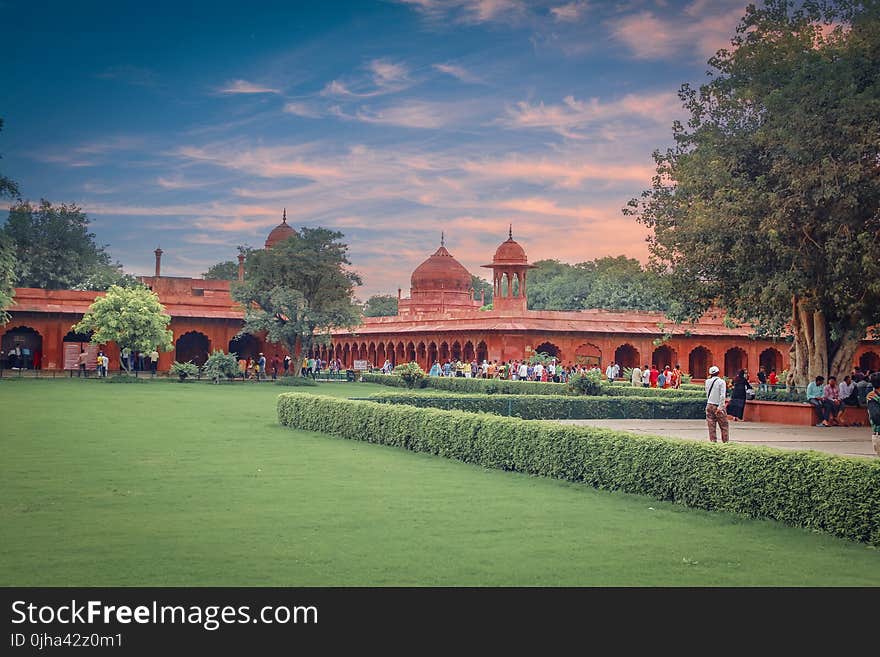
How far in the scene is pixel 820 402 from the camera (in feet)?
64.3

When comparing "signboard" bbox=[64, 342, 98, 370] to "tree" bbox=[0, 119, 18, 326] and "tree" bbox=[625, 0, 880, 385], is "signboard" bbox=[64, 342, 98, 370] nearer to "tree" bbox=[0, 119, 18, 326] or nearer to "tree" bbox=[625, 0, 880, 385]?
"tree" bbox=[0, 119, 18, 326]

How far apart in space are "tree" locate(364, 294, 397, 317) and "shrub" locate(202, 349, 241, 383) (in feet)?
134

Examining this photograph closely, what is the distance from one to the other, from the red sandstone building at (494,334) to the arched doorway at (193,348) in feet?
0.15

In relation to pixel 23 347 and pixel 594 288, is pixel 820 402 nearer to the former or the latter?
pixel 23 347

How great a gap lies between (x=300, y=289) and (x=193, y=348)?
9799 mm

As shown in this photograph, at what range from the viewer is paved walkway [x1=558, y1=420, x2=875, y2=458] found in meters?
14.4

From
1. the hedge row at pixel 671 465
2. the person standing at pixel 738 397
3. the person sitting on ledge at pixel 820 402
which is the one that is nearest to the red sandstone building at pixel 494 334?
the person sitting on ledge at pixel 820 402

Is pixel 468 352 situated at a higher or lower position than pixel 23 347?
lower

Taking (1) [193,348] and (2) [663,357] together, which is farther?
(1) [193,348]

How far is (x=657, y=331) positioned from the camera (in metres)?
43.5

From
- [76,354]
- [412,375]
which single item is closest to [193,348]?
[76,354]
